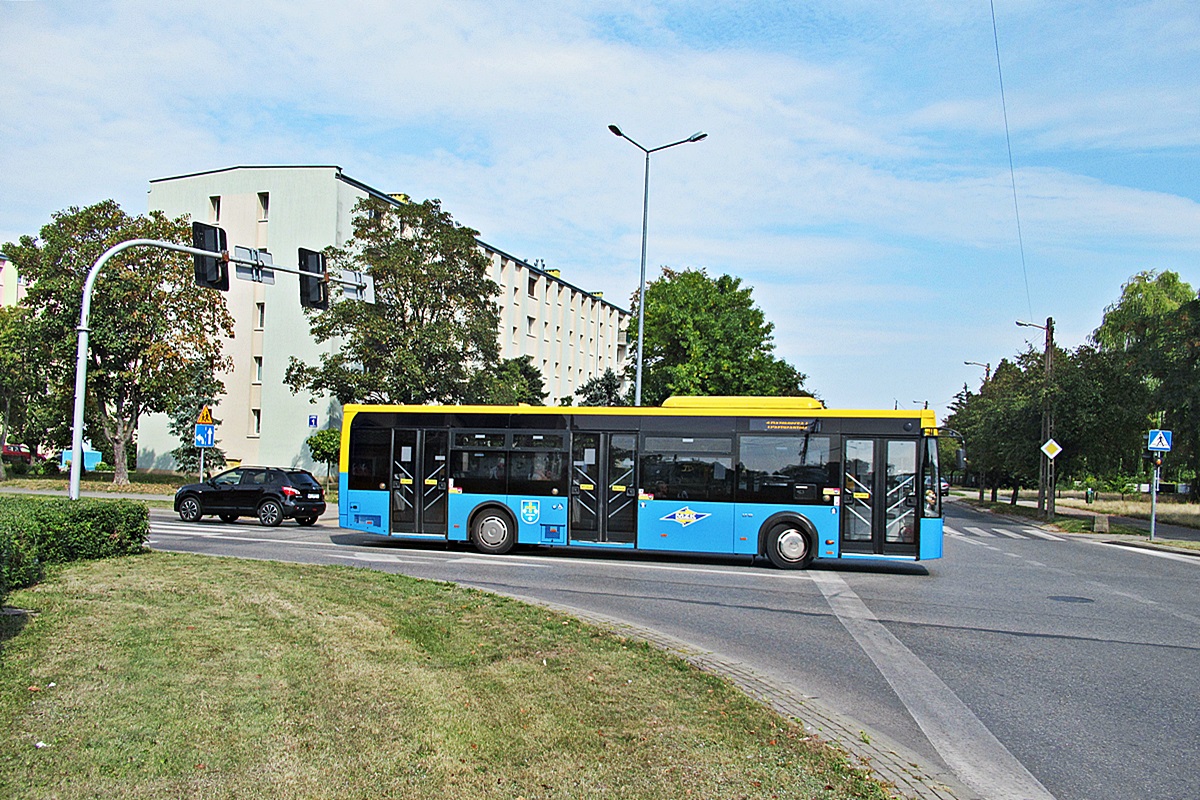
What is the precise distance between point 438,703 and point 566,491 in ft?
37.2

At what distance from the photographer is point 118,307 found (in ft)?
116

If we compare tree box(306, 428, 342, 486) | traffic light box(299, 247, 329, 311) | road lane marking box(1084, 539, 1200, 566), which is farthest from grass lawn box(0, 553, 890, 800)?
tree box(306, 428, 342, 486)

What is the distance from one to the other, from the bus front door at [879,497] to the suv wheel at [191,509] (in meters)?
16.9

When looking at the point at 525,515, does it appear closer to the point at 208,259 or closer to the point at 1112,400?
the point at 208,259

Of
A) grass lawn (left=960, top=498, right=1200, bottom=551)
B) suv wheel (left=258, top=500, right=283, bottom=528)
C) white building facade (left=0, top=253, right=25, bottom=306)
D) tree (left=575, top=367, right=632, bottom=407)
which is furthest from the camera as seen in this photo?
white building facade (left=0, top=253, right=25, bottom=306)

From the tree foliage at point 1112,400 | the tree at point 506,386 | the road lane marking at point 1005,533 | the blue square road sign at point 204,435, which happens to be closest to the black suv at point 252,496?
the blue square road sign at point 204,435

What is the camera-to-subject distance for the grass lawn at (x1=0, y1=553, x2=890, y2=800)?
184 inches

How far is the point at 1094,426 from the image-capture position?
1405 inches

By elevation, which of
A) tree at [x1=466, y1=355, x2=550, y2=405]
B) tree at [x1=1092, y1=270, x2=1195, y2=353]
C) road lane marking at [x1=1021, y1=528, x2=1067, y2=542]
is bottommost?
road lane marking at [x1=1021, y1=528, x2=1067, y2=542]

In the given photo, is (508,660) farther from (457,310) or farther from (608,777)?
(457,310)

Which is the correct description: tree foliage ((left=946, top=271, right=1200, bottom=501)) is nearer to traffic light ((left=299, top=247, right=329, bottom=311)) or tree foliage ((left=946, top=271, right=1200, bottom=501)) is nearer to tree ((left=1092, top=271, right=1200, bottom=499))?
tree ((left=1092, top=271, right=1200, bottom=499))

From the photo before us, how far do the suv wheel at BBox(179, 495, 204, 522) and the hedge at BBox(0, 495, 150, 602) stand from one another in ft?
36.4

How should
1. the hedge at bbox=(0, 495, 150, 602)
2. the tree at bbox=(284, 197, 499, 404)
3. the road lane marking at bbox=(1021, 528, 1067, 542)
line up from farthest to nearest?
the tree at bbox=(284, 197, 499, 404), the road lane marking at bbox=(1021, 528, 1067, 542), the hedge at bbox=(0, 495, 150, 602)

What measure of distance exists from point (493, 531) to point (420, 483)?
5.77 feet
